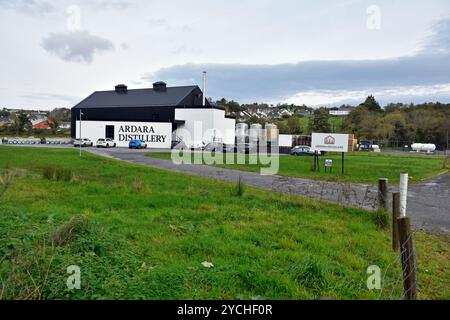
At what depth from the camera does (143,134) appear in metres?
54.5

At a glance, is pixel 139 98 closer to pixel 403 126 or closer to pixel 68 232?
pixel 68 232

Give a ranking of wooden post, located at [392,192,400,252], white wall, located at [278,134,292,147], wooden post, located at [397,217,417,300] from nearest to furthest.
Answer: wooden post, located at [397,217,417,300] → wooden post, located at [392,192,400,252] → white wall, located at [278,134,292,147]

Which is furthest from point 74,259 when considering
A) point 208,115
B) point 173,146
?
point 208,115

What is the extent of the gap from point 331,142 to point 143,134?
38.8 meters

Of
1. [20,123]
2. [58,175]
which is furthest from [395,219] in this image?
[20,123]

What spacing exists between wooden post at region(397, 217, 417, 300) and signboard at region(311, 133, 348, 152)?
18.7 m

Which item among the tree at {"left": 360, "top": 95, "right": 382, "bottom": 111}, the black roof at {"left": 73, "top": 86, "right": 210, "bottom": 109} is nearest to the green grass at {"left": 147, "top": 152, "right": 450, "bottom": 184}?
the black roof at {"left": 73, "top": 86, "right": 210, "bottom": 109}

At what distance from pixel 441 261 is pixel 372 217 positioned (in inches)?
91.4

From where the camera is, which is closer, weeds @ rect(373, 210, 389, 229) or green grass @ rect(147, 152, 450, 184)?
weeds @ rect(373, 210, 389, 229)

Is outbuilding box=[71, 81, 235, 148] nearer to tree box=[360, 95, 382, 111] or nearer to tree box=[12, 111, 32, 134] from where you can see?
tree box=[12, 111, 32, 134]

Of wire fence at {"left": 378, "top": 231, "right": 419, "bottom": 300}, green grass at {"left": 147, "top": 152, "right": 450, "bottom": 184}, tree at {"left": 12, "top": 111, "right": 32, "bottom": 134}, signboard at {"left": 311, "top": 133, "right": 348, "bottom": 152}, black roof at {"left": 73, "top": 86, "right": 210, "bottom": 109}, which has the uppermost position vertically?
black roof at {"left": 73, "top": 86, "right": 210, "bottom": 109}

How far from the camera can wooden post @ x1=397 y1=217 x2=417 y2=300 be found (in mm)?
3324
